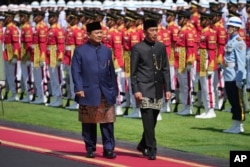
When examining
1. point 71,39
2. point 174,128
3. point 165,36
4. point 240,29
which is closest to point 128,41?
point 165,36

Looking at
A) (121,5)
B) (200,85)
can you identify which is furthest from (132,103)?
(121,5)

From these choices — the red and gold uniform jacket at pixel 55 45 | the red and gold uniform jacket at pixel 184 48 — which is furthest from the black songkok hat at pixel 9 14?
the red and gold uniform jacket at pixel 184 48

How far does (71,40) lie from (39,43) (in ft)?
4.77

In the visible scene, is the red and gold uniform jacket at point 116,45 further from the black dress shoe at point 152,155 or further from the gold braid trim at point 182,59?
the black dress shoe at point 152,155

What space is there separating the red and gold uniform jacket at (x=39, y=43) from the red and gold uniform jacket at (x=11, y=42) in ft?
2.26

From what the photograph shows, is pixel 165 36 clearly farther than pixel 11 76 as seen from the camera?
No

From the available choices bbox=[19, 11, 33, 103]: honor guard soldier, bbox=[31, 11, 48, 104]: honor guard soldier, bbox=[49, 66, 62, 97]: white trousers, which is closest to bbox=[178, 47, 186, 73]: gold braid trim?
bbox=[49, 66, 62, 97]: white trousers

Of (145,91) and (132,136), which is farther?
→ (132,136)

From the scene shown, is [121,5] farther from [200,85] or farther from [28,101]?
[200,85]

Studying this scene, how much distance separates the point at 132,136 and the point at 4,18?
32.0ft

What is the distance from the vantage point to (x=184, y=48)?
86.9ft

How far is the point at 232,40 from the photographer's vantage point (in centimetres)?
2225

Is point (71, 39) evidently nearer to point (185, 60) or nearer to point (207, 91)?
point (185, 60)

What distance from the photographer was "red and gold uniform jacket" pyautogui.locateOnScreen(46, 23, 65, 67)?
28969 mm
